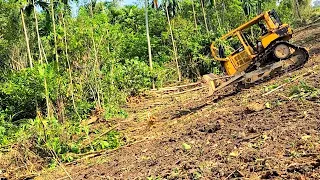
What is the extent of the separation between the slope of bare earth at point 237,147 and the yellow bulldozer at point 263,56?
1686mm

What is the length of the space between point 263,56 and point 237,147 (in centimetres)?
744

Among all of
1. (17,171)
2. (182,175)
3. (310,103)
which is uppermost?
(310,103)

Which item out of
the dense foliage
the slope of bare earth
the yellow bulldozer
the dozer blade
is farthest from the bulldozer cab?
the dense foliage

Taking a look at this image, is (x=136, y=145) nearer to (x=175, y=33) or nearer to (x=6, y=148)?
(x=6, y=148)

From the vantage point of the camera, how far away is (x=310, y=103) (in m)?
6.95

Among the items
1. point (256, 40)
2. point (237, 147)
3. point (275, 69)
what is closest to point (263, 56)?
point (275, 69)

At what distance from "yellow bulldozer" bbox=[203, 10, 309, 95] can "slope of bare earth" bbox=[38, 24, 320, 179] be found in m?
1.69

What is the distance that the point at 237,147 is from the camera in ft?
19.2

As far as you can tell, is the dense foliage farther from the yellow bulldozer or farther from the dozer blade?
the yellow bulldozer

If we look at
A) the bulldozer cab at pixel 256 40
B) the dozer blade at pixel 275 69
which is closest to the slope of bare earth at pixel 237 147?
the dozer blade at pixel 275 69

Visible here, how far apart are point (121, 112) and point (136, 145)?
22.6 feet

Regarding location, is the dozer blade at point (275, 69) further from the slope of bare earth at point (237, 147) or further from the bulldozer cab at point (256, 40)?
the slope of bare earth at point (237, 147)

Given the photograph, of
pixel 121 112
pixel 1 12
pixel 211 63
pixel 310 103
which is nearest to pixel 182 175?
pixel 310 103

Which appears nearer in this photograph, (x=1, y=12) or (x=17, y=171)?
(x=17, y=171)
